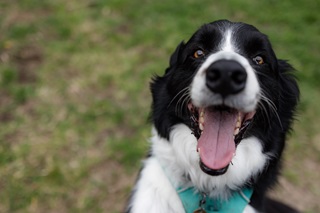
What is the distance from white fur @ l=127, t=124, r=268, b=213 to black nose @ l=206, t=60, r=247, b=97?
50cm

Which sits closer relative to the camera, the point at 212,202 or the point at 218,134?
the point at 218,134

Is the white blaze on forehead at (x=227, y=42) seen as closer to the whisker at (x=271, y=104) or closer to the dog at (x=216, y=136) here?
the dog at (x=216, y=136)

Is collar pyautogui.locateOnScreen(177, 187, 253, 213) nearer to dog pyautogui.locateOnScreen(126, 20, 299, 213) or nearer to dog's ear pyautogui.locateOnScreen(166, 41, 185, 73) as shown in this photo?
dog pyautogui.locateOnScreen(126, 20, 299, 213)

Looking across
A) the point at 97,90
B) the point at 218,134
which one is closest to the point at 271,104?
the point at 218,134

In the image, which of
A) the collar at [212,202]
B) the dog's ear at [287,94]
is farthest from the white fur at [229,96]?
the collar at [212,202]

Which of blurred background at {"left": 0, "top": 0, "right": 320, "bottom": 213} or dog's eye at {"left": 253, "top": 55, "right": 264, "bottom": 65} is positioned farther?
blurred background at {"left": 0, "top": 0, "right": 320, "bottom": 213}

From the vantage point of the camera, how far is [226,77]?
70.4 inches

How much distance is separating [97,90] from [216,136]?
233 cm

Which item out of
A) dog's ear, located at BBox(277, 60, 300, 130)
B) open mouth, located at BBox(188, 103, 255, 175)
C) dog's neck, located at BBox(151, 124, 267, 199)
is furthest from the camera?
dog's ear, located at BBox(277, 60, 300, 130)

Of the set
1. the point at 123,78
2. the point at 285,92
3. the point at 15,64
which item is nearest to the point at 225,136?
the point at 285,92

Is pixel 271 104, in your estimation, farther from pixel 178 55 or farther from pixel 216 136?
pixel 178 55

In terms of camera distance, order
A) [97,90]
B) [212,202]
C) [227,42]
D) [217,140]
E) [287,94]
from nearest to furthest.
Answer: [217,140]
[227,42]
[212,202]
[287,94]
[97,90]

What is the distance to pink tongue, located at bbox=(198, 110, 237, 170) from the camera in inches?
79.2

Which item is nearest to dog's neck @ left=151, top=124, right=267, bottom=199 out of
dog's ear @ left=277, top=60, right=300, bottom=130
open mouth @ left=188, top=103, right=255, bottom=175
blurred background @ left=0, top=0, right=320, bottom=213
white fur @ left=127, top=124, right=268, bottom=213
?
white fur @ left=127, top=124, right=268, bottom=213
